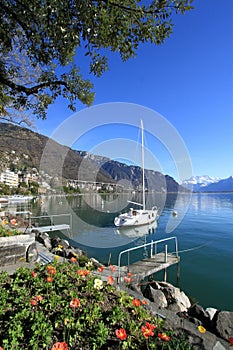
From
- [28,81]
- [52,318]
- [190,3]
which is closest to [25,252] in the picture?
[52,318]

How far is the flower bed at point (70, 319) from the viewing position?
6.04ft

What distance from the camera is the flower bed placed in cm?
184

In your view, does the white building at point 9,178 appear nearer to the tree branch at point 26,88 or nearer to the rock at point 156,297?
the tree branch at point 26,88

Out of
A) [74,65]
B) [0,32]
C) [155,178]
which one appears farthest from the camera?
[155,178]

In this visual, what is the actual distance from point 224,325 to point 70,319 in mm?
3568

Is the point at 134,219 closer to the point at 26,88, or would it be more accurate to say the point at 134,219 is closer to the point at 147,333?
the point at 26,88

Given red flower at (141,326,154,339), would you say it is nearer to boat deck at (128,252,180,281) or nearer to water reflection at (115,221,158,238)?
boat deck at (128,252,180,281)

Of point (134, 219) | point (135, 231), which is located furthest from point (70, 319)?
point (134, 219)

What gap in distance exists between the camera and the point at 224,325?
3781 millimetres

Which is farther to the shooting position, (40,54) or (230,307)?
(230,307)

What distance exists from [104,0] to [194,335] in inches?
193

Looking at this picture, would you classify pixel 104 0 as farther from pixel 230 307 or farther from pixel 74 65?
pixel 230 307

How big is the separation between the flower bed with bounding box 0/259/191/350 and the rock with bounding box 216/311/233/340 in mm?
2201

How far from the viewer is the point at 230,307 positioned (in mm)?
7223
